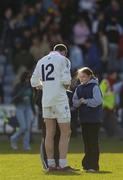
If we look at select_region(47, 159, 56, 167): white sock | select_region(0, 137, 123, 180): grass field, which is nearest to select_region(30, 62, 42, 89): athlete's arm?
select_region(47, 159, 56, 167): white sock

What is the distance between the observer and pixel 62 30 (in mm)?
31719

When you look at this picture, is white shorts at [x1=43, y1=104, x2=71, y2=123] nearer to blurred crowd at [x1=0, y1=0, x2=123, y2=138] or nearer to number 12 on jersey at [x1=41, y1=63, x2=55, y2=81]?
number 12 on jersey at [x1=41, y1=63, x2=55, y2=81]

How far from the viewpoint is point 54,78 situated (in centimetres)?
1628

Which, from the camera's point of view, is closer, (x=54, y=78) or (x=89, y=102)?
(x=54, y=78)

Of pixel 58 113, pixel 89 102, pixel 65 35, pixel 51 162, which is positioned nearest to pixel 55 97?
pixel 58 113

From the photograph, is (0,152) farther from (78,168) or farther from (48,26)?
(48,26)

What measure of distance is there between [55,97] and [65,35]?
15.5m

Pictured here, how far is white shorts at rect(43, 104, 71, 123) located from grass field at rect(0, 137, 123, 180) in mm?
979

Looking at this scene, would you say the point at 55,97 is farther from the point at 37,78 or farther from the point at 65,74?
the point at 37,78

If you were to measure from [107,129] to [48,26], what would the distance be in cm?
523

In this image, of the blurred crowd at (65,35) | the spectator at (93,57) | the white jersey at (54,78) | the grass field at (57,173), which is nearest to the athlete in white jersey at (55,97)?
the white jersey at (54,78)

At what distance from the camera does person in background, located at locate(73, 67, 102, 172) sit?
16.6 metres

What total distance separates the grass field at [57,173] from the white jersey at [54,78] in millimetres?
1341

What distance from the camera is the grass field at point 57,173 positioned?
52.0 ft
